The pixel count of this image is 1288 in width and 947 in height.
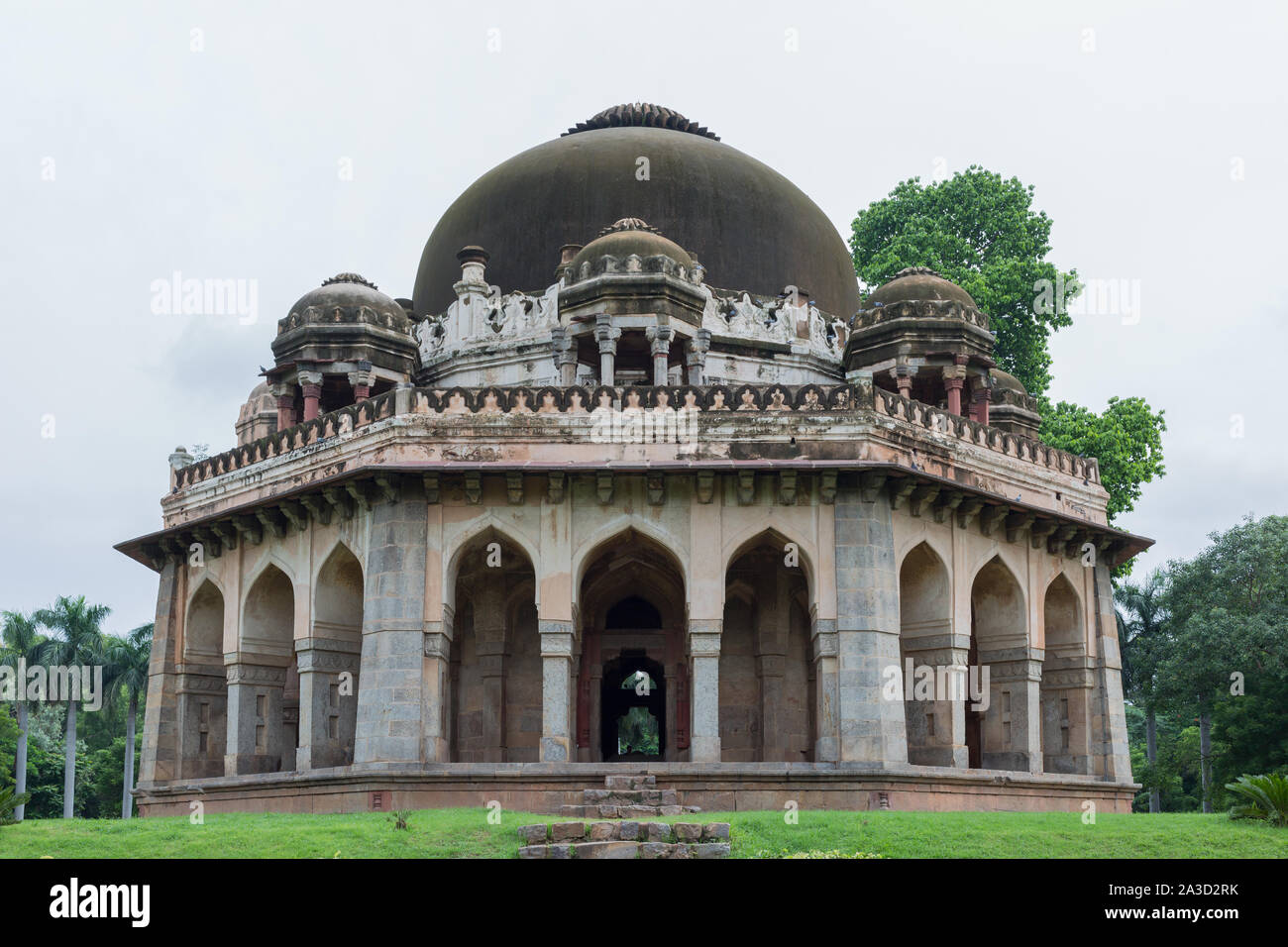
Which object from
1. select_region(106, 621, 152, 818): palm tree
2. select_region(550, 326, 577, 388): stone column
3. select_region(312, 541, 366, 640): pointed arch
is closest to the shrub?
select_region(550, 326, 577, 388): stone column

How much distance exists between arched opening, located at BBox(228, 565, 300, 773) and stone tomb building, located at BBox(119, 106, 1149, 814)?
2.0 inches

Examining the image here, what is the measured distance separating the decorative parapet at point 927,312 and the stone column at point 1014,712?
5720 mm

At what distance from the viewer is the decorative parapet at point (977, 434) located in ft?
76.0

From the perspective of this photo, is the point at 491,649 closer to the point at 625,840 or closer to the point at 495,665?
the point at 495,665

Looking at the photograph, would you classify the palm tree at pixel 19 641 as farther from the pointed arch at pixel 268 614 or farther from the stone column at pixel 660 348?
the stone column at pixel 660 348

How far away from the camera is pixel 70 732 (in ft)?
142

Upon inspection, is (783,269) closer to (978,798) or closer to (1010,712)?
(1010,712)

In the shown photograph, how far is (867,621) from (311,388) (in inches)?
401

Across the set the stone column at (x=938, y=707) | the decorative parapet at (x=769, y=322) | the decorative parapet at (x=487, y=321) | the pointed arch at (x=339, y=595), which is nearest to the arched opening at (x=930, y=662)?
the stone column at (x=938, y=707)

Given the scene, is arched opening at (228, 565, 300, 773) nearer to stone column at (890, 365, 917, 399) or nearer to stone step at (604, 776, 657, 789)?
stone step at (604, 776, 657, 789)
